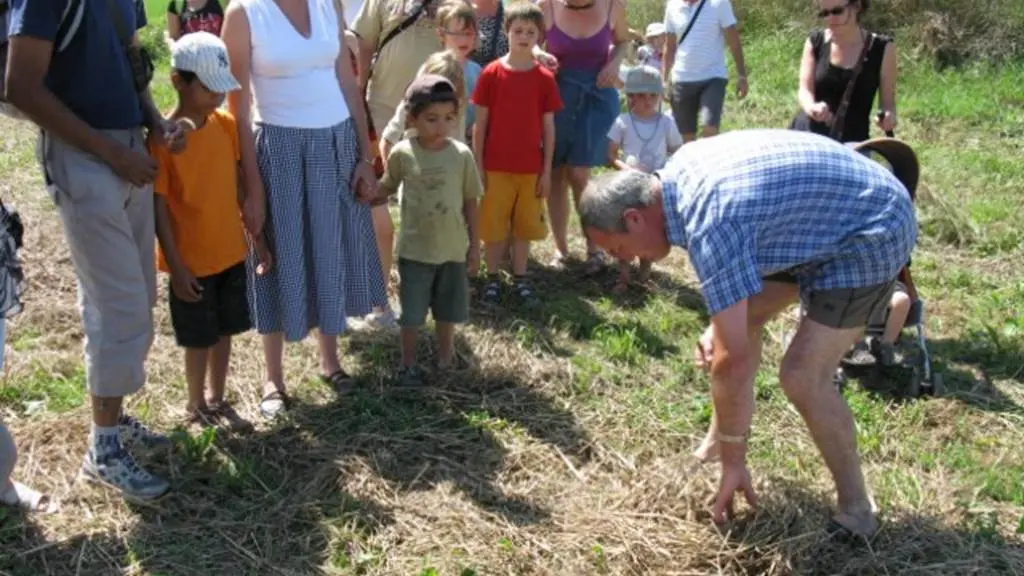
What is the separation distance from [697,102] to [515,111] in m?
2.39

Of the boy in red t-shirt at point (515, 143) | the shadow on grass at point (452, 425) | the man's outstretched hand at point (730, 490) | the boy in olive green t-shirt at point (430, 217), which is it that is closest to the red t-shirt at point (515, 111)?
the boy in red t-shirt at point (515, 143)

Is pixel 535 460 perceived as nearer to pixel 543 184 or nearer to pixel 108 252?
pixel 108 252

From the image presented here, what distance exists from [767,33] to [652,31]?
480cm

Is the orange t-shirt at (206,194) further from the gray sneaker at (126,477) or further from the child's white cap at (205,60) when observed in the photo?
the gray sneaker at (126,477)

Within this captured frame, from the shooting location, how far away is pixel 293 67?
439cm

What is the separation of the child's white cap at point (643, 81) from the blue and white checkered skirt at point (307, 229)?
85.0 inches

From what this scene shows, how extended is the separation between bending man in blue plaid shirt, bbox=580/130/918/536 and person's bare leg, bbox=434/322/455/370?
1745 mm

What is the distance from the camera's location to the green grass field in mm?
3736

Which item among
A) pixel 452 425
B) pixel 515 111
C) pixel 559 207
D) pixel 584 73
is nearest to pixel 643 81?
pixel 584 73

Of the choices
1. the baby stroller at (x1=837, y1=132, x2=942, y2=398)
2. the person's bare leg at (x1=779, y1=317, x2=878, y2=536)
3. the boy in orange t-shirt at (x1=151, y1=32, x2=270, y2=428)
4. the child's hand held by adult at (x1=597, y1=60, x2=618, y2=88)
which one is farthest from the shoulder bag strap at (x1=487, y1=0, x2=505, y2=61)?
the person's bare leg at (x1=779, y1=317, x2=878, y2=536)

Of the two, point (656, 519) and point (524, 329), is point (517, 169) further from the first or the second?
point (656, 519)

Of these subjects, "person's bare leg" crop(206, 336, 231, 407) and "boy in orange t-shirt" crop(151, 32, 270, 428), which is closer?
"boy in orange t-shirt" crop(151, 32, 270, 428)

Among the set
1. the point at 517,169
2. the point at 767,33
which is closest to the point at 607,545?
the point at 517,169

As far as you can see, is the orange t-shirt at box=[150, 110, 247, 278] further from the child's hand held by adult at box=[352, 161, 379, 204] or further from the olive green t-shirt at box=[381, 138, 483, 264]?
the olive green t-shirt at box=[381, 138, 483, 264]
